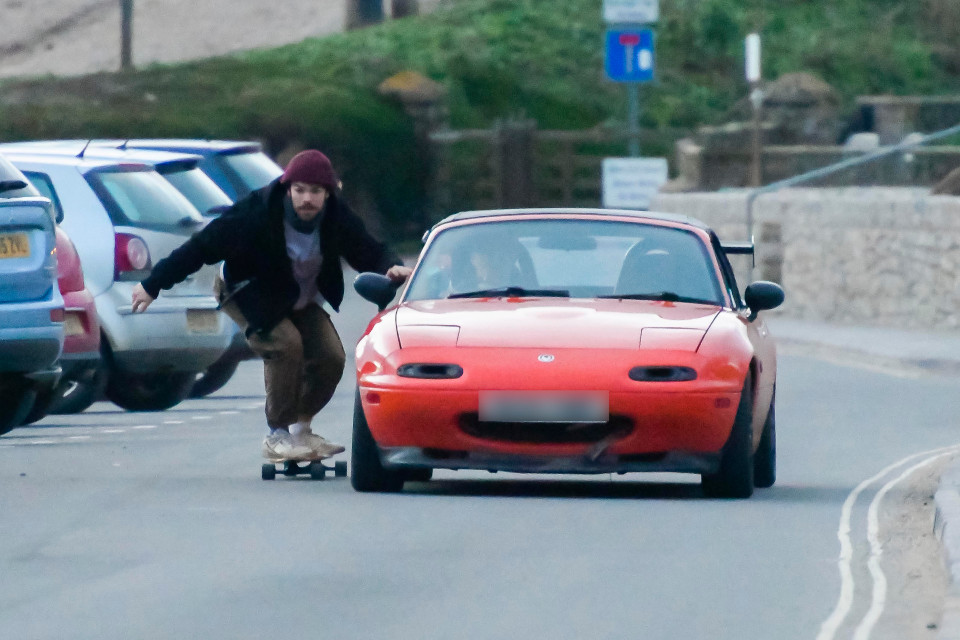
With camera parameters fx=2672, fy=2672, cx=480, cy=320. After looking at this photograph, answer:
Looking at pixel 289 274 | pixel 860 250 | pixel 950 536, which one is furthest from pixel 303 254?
pixel 860 250

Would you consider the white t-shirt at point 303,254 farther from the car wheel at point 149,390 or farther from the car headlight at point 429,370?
the car wheel at point 149,390

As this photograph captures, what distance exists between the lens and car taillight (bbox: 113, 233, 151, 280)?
50.8ft

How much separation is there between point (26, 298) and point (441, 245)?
6.63 feet

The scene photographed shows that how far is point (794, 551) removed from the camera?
30.8 feet

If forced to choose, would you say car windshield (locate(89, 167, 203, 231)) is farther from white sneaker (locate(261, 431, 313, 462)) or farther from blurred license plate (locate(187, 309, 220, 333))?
white sneaker (locate(261, 431, 313, 462))

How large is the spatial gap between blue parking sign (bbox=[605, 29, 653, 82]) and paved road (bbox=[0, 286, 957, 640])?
19184 millimetres

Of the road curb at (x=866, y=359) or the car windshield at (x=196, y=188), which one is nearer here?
the car windshield at (x=196, y=188)

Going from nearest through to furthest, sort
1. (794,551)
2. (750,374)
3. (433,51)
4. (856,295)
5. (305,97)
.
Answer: (794,551) < (750,374) < (856,295) < (305,97) < (433,51)

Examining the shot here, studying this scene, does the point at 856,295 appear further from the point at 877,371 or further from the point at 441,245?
the point at 441,245

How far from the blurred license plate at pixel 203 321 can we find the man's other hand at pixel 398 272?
391 centimetres

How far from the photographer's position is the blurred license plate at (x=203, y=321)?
15594mm

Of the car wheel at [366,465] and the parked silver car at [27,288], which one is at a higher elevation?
the parked silver car at [27,288]

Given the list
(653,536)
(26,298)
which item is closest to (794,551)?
(653,536)

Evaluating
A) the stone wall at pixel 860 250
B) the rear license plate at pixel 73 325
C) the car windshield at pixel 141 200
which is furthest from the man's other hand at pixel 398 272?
the stone wall at pixel 860 250
